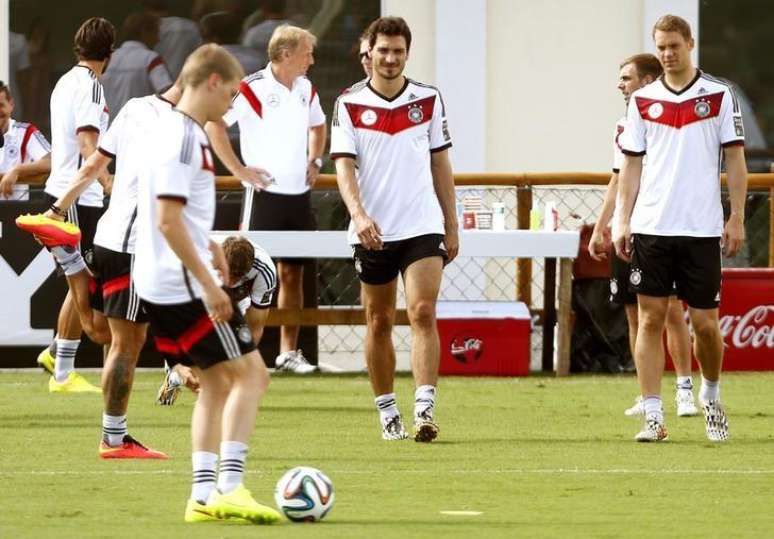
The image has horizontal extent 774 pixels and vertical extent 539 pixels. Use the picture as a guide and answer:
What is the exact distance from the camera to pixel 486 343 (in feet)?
43.9

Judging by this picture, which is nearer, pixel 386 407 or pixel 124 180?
pixel 124 180

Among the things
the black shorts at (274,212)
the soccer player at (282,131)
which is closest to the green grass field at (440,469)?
the black shorts at (274,212)

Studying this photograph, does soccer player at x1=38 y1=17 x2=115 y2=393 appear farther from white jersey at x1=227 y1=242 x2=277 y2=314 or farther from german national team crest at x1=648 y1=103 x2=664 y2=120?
german national team crest at x1=648 y1=103 x2=664 y2=120

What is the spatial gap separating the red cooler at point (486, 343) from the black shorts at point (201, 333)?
22.3 ft

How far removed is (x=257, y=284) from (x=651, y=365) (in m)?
2.10

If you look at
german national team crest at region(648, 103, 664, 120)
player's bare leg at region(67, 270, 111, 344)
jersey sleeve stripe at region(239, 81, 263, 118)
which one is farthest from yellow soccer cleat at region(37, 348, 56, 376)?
german national team crest at region(648, 103, 664, 120)

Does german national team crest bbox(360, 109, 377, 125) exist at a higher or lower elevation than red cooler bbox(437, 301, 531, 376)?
higher

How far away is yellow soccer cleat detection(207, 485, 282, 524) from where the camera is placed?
255 inches

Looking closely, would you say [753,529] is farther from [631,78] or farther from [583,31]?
[583,31]

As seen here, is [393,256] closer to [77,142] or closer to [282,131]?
[77,142]

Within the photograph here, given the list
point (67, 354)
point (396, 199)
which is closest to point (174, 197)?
point (396, 199)

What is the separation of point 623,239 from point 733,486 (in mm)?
1987

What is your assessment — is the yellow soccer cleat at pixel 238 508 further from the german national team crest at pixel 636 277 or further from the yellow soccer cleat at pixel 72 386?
the yellow soccer cleat at pixel 72 386

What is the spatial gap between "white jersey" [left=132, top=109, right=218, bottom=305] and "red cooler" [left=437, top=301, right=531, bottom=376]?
6840 millimetres
